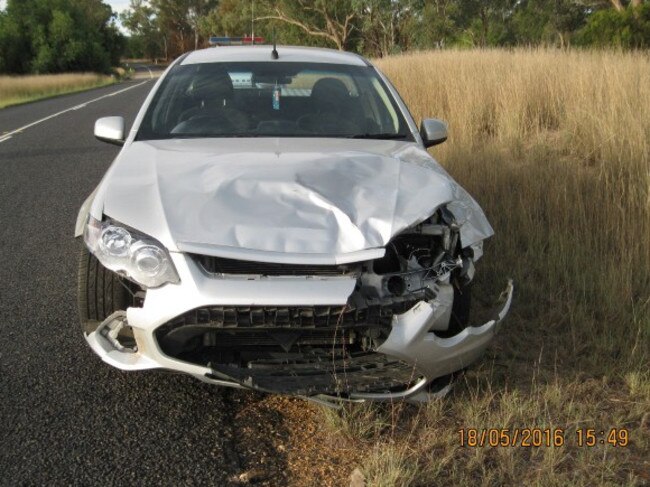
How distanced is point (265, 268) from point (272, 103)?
6.31 feet

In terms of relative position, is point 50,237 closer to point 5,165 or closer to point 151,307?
point 151,307

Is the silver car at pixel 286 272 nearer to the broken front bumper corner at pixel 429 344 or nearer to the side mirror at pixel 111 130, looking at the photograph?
the broken front bumper corner at pixel 429 344

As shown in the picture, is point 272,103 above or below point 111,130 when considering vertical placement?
above

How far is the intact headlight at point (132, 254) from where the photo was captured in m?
2.66

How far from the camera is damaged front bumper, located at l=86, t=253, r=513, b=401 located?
2578 mm

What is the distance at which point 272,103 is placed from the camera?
4.35 metres

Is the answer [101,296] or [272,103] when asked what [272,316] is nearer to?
[101,296]

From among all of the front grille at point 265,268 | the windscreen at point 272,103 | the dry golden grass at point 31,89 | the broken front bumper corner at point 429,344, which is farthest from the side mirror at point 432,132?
the dry golden grass at point 31,89

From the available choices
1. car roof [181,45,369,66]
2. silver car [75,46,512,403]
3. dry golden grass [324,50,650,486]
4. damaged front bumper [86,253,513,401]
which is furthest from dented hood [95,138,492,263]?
car roof [181,45,369,66]

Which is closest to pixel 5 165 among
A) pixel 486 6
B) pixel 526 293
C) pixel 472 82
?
pixel 472 82

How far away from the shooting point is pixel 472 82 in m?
9.55

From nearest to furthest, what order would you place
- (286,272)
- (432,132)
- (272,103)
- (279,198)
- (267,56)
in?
(286,272)
(279,198)
(432,132)
(272,103)
(267,56)
